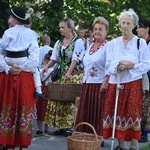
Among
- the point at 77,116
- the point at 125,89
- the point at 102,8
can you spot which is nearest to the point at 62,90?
the point at 77,116

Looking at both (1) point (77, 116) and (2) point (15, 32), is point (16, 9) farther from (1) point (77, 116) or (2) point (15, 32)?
(1) point (77, 116)

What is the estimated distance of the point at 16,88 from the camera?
650 cm

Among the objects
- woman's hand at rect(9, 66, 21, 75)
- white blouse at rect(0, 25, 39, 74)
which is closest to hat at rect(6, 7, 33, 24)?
white blouse at rect(0, 25, 39, 74)

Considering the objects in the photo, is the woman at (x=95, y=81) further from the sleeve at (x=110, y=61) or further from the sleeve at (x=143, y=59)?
the sleeve at (x=143, y=59)

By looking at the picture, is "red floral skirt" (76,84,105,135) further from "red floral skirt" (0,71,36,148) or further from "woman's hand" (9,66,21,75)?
"woman's hand" (9,66,21,75)

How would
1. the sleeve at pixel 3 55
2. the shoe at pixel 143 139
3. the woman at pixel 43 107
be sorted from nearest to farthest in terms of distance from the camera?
the sleeve at pixel 3 55 < the shoe at pixel 143 139 < the woman at pixel 43 107

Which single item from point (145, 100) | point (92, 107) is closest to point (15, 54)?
point (92, 107)

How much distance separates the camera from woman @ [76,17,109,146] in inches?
294

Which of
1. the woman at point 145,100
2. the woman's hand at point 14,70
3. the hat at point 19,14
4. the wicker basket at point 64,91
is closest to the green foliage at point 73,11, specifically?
the woman at point 145,100

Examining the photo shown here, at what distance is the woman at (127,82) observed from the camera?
6.91m

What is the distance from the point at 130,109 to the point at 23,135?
1.52 metres

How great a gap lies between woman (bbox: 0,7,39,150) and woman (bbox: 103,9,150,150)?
115 centimetres

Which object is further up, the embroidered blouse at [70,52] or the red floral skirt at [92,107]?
the embroidered blouse at [70,52]

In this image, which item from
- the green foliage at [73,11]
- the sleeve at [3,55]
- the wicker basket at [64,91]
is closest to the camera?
the sleeve at [3,55]
